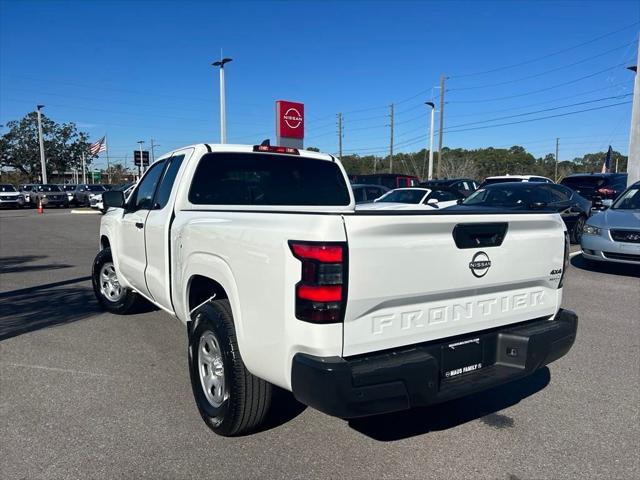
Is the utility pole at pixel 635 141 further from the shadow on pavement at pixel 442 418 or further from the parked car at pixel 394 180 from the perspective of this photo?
A: the shadow on pavement at pixel 442 418

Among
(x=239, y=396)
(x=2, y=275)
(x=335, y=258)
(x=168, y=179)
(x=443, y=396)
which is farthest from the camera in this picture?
(x=2, y=275)

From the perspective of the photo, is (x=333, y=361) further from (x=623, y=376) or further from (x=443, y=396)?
(x=623, y=376)

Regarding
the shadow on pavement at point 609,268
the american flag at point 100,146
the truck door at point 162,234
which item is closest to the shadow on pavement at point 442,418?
the truck door at point 162,234

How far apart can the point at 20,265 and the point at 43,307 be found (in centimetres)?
412

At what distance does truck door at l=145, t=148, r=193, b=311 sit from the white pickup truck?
0.15 ft

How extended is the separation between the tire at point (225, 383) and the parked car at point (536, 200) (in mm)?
8258

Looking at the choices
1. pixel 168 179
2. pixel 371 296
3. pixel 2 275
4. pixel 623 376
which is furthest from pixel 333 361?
pixel 2 275

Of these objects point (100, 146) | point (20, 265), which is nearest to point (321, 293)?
point (20, 265)

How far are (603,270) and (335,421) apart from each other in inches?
312

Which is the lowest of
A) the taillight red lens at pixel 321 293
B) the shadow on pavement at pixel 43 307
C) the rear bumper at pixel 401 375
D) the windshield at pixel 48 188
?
the shadow on pavement at pixel 43 307

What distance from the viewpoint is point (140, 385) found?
4094 millimetres

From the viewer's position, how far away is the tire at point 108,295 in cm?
600

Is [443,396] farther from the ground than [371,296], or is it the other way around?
[371,296]

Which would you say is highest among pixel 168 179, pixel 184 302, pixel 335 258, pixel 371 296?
pixel 168 179
